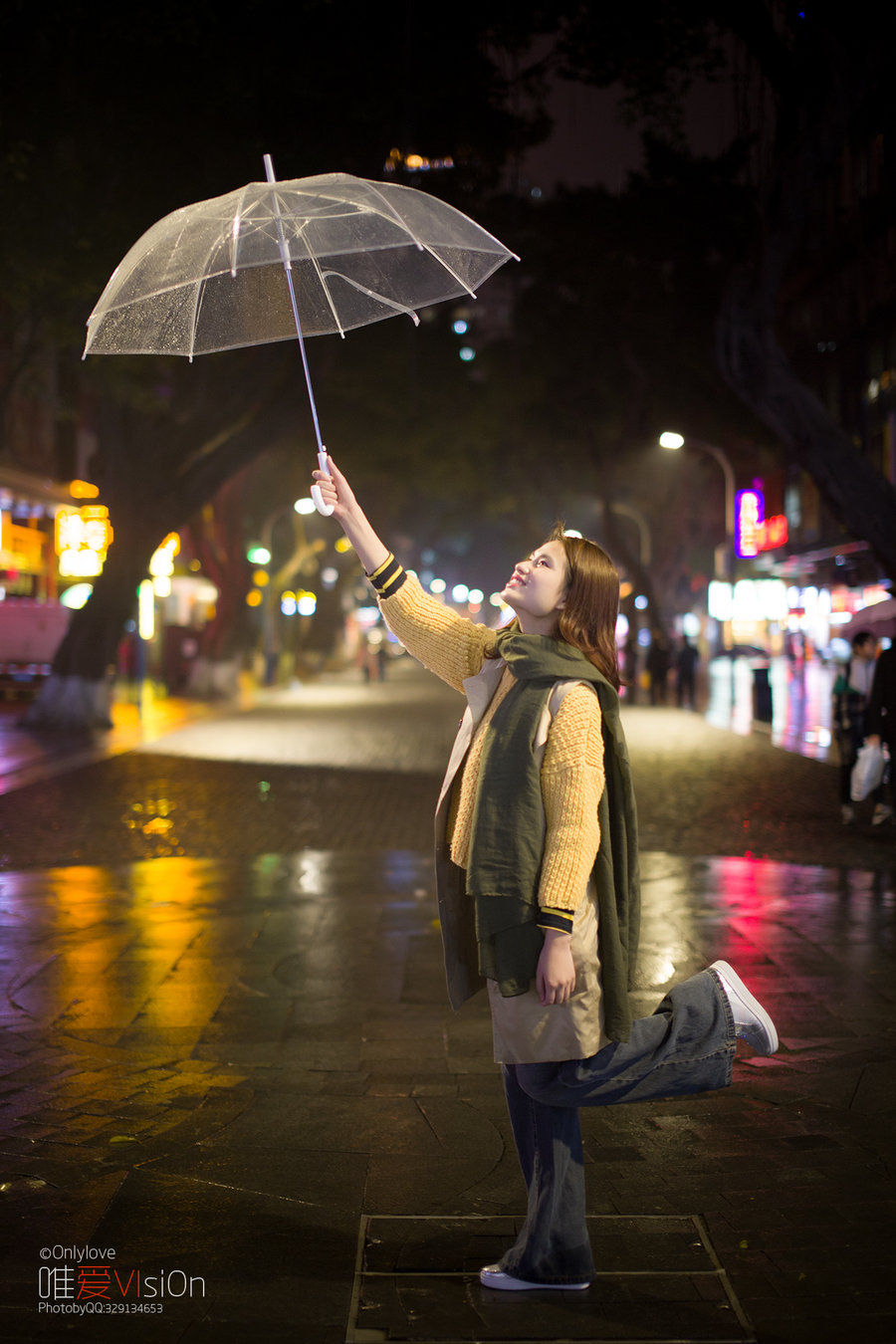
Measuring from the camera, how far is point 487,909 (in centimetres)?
313

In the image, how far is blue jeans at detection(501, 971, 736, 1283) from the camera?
321 centimetres

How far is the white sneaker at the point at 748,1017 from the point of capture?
3.41 m

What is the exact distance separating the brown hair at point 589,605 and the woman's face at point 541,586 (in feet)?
0.07

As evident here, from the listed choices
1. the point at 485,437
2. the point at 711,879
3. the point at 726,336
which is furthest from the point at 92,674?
the point at 485,437

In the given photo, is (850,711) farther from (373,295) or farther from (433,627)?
(433,627)

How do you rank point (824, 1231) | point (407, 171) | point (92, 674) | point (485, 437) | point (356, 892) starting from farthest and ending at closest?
point (485, 437)
point (92, 674)
point (407, 171)
point (356, 892)
point (824, 1231)

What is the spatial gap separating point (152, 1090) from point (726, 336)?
44.9ft

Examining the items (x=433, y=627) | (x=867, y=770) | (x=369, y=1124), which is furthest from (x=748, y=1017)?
(x=867, y=770)

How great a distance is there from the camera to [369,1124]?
4.48 meters

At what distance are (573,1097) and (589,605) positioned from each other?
118 centimetres

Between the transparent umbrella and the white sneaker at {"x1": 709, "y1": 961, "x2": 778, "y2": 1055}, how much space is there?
2.36 meters

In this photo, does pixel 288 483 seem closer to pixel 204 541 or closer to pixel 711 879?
pixel 204 541

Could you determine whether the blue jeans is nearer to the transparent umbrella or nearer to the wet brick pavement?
the wet brick pavement

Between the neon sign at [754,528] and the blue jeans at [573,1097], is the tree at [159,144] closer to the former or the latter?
the blue jeans at [573,1097]
